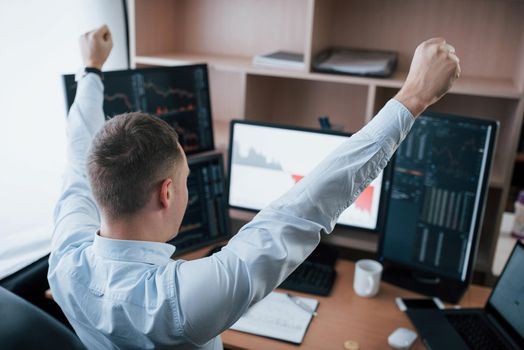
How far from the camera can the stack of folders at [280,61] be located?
183 cm

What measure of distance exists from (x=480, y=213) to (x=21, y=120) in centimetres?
151

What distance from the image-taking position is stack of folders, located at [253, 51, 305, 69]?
6.02 feet

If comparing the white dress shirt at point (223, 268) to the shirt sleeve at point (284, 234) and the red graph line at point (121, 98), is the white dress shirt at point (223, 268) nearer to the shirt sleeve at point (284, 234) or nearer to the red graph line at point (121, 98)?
the shirt sleeve at point (284, 234)

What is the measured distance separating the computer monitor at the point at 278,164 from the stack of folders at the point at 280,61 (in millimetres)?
230

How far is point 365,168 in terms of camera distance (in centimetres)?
87

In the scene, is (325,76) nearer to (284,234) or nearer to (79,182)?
(79,182)

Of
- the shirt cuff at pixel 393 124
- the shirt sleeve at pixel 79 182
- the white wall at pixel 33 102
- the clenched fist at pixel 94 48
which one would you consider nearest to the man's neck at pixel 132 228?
the shirt sleeve at pixel 79 182

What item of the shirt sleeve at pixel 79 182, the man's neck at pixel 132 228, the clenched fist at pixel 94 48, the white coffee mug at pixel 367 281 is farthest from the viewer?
the white coffee mug at pixel 367 281

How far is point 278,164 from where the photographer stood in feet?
5.96

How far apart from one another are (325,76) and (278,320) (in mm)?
815

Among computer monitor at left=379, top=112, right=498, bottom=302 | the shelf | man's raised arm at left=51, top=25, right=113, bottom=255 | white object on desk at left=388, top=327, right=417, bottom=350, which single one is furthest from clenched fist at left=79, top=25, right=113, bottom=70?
white object on desk at left=388, top=327, right=417, bottom=350

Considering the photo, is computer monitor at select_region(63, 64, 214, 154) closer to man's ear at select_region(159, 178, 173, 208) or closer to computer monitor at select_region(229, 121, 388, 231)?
computer monitor at select_region(229, 121, 388, 231)

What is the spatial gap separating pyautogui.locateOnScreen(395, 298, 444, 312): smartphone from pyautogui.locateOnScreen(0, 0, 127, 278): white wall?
3.97ft

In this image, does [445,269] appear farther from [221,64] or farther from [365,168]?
[221,64]
